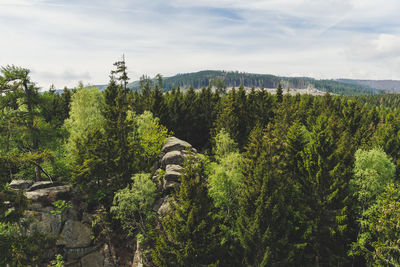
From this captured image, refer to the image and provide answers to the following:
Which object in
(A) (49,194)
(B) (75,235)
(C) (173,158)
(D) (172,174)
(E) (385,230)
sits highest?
(C) (173,158)

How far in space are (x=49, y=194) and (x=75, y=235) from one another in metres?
6.93

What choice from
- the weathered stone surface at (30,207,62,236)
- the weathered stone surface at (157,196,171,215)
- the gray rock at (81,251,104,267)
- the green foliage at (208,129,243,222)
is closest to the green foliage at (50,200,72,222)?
the weathered stone surface at (30,207,62,236)

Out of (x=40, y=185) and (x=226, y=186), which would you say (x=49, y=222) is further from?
(x=226, y=186)

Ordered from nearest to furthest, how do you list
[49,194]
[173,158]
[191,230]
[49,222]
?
[191,230], [49,222], [49,194], [173,158]

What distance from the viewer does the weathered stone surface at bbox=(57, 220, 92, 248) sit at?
32344 millimetres

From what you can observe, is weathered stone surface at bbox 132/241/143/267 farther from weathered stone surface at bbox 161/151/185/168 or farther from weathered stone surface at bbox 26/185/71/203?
weathered stone surface at bbox 26/185/71/203

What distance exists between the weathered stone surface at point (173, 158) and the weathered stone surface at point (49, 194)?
49.9 feet

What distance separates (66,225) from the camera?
3303 cm

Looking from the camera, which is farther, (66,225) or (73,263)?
(66,225)

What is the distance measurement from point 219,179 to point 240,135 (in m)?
24.9

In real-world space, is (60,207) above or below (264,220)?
below

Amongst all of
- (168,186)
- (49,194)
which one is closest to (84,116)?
(49,194)

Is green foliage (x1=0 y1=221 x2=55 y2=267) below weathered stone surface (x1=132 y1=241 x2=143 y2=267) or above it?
above

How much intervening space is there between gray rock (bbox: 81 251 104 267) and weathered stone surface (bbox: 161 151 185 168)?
15.7 meters
